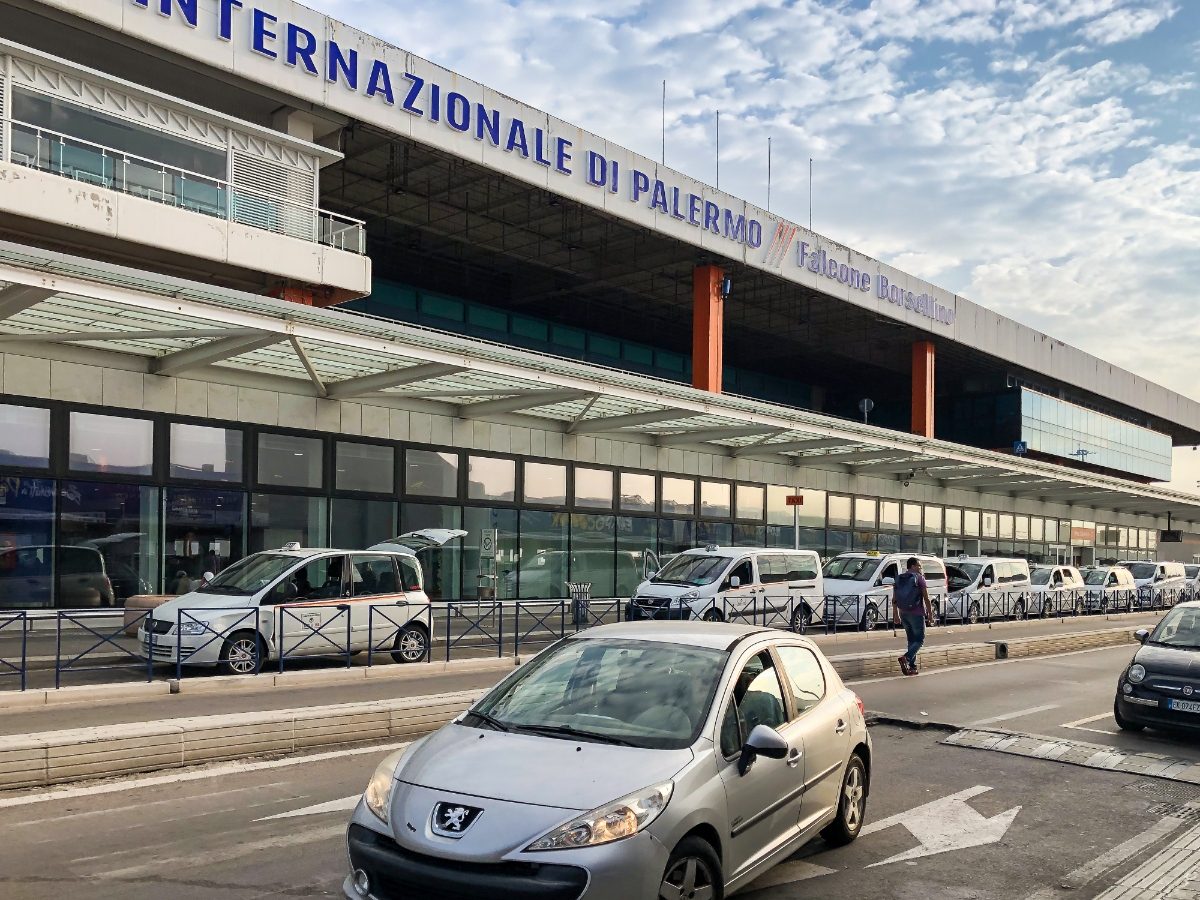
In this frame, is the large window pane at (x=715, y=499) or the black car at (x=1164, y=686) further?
the large window pane at (x=715, y=499)

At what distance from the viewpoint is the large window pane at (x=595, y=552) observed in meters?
29.4

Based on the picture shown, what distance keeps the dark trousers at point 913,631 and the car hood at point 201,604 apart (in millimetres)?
9938

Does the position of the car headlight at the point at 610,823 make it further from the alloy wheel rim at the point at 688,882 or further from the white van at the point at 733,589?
the white van at the point at 733,589

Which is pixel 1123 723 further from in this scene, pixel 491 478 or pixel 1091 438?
pixel 1091 438

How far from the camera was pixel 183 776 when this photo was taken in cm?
865

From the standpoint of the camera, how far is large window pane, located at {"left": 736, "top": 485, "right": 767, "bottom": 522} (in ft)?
114

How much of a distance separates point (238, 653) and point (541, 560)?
14774mm

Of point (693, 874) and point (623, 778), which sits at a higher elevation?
point (623, 778)

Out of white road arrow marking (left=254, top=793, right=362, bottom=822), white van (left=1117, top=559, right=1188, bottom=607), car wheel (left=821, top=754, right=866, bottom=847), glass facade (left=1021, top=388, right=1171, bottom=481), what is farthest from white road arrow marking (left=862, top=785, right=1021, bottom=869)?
glass facade (left=1021, top=388, right=1171, bottom=481)

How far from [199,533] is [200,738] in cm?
1284

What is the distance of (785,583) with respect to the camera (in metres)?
22.8

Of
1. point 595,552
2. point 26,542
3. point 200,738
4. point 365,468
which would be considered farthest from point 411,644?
point 595,552

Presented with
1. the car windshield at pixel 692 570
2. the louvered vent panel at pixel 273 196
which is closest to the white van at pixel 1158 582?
the car windshield at pixel 692 570

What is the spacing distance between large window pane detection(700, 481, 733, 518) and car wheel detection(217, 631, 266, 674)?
20.5 metres
